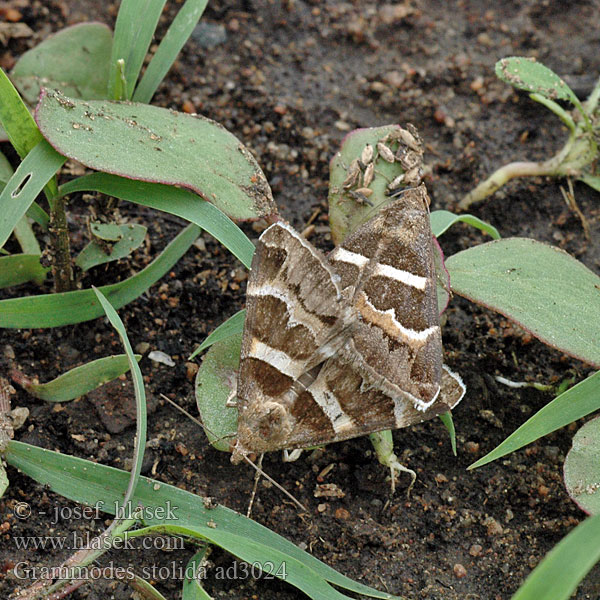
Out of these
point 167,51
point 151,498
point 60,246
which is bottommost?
point 151,498

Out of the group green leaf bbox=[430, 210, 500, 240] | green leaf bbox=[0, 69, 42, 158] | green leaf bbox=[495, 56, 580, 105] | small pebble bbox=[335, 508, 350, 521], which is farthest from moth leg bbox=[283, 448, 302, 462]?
green leaf bbox=[495, 56, 580, 105]

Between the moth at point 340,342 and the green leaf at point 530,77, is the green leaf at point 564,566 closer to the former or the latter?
the moth at point 340,342

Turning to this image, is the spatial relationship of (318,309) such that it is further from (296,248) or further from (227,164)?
(227,164)

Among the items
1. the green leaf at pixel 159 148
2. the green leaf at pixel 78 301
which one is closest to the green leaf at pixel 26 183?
the green leaf at pixel 159 148

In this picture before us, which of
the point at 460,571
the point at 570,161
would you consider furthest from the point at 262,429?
the point at 570,161

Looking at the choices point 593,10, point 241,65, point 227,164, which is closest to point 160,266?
point 227,164

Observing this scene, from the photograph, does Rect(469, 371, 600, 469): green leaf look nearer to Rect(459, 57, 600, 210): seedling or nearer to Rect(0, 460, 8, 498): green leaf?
Rect(459, 57, 600, 210): seedling

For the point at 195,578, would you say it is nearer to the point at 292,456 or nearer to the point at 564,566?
the point at 292,456
